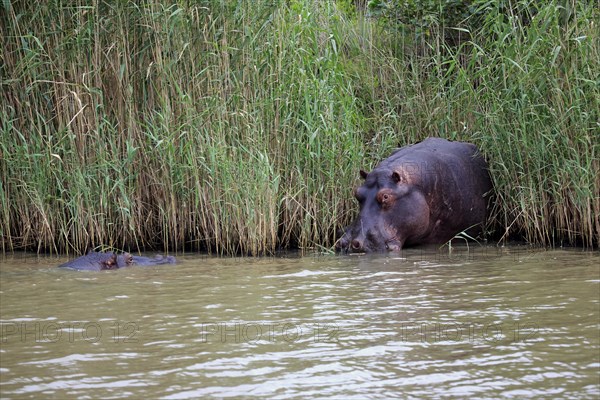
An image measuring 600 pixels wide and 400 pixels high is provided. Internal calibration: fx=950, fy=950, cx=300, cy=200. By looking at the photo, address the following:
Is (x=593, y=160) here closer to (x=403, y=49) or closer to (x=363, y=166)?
(x=363, y=166)

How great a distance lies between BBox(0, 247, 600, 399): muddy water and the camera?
333 cm

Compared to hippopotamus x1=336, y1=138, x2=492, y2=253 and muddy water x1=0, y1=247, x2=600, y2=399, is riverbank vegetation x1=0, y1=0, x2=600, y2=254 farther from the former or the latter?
muddy water x1=0, y1=247, x2=600, y2=399

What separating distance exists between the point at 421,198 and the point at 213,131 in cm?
171

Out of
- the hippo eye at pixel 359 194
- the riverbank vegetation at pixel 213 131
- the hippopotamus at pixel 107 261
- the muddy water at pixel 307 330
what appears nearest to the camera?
the muddy water at pixel 307 330

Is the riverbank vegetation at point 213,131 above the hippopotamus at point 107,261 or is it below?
above

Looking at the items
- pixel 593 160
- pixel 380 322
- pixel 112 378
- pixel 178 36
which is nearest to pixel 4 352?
pixel 112 378

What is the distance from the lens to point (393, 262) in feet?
21.4

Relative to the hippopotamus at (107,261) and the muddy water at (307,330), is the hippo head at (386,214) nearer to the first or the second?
the muddy water at (307,330)

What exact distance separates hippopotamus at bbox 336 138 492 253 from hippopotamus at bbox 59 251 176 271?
4.44 ft

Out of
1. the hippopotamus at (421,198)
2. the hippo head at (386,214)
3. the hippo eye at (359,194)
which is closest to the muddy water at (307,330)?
the hippo head at (386,214)

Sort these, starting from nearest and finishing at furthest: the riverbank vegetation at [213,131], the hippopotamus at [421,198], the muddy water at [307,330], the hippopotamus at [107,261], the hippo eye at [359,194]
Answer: the muddy water at [307,330]
the hippopotamus at [107,261]
the riverbank vegetation at [213,131]
the hippopotamus at [421,198]
the hippo eye at [359,194]

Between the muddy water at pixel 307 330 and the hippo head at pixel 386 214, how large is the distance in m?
0.58

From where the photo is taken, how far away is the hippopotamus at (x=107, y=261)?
6266 mm

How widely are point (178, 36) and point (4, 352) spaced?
3.91 metres
